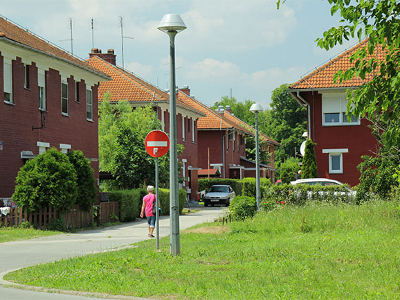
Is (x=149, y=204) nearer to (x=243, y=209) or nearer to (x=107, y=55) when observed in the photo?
(x=243, y=209)

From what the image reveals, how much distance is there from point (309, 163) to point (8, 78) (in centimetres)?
1666

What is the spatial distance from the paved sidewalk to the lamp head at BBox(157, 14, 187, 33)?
4942 mm

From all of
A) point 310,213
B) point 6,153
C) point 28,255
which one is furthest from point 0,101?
point 310,213

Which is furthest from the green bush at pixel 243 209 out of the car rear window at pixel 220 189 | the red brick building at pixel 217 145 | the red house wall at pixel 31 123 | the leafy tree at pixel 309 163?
the red brick building at pixel 217 145

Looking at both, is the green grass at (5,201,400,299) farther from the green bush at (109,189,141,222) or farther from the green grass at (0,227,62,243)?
the green bush at (109,189,141,222)

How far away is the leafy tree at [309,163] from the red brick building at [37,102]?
11314 millimetres

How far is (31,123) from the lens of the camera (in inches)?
1090

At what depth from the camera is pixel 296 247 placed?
48.6ft

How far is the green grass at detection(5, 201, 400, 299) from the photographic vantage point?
984cm

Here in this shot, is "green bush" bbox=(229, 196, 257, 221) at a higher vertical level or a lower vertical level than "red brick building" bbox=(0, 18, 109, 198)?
lower

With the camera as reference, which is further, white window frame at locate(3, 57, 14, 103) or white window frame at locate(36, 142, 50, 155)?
white window frame at locate(36, 142, 50, 155)

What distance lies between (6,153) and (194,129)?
3400cm

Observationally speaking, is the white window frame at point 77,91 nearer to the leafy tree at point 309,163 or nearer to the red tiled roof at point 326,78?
the red tiled roof at point 326,78

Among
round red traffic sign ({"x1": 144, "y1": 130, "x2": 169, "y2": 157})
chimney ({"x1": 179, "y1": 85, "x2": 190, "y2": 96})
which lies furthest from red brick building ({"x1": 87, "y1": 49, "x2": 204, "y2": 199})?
round red traffic sign ({"x1": 144, "y1": 130, "x2": 169, "y2": 157})
